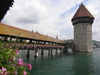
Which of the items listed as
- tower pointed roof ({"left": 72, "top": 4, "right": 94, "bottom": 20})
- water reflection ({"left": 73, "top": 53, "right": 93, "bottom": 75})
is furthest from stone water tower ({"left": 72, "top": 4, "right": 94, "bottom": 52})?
water reflection ({"left": 73, "top": 53, "right": 93, "bottom": 75})

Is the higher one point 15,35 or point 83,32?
point 83,32

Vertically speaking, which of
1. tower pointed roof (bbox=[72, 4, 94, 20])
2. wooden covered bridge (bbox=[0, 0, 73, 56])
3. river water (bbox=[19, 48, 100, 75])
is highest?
tower pointed roof (bbox=[72, 4, 94, 20])

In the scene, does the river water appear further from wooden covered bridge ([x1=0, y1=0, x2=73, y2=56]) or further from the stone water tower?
the stone water tower

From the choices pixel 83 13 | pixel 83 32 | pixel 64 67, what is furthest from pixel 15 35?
pixel 83 13

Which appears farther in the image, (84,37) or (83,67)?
(84,37)

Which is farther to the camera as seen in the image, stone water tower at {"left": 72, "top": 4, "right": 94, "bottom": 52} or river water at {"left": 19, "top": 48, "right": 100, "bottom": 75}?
stone water tower at {"left": 72, "top": 4, "right": 94, "bottom": 52}

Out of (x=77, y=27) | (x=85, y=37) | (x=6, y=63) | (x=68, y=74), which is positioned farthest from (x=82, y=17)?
(x=6, y=63)

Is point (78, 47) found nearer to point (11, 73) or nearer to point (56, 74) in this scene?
point (56, 74)

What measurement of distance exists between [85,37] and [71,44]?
561 centimetres

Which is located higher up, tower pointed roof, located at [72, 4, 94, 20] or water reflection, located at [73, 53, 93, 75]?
tower pointed roof, located at [72, 4, 94, 20]

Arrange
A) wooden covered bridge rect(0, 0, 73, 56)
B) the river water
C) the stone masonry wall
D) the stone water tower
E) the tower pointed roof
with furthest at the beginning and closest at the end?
the tower pointed roof
the stone water tower
the stone masonry wall
the river water
wooden covered bridge rect(0, 0, 73, 56)

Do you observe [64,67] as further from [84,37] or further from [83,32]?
[83,32]

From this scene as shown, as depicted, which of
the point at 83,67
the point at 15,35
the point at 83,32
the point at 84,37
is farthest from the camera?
the point at 83,32

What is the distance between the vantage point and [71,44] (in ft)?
99.8
